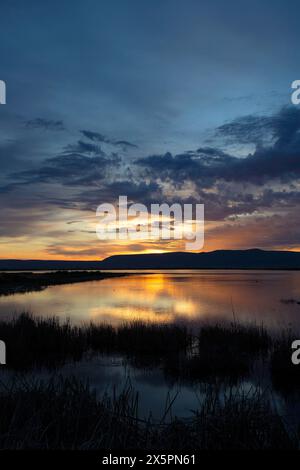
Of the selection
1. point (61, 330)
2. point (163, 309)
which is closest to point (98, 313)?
point (163, 309)

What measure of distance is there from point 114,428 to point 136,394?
1889 mm

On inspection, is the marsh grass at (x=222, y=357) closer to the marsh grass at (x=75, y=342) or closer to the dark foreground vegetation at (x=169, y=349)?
the dark foreground vegetation at (x=169, y=349)

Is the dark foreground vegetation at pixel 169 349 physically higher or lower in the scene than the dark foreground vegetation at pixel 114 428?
lower

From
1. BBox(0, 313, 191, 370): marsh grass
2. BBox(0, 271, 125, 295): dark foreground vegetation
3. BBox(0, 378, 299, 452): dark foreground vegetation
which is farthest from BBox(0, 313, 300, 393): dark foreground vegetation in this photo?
BBox(0, 271, 125, 295): dark foreground vegetation

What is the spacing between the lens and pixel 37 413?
698 centimetres

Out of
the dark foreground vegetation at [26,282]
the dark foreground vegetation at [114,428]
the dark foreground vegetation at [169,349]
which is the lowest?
the dark foreground vegetation at [26,282]

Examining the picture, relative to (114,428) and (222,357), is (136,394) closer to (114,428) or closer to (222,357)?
(114,428)

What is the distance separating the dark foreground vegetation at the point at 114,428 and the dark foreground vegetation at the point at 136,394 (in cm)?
2

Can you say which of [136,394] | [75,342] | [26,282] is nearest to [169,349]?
[75,342]

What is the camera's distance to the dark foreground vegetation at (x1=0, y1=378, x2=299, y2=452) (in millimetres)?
6340

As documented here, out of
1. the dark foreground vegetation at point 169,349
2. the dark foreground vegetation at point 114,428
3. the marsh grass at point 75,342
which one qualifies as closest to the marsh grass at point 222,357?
the dark foreground vegetation at point 169,349

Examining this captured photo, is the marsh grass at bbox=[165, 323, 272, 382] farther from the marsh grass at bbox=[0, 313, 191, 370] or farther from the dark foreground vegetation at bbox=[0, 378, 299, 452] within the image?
the dark foreground vegetation at bbox=[0, 378, 299, 452]

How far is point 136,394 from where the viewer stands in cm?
866

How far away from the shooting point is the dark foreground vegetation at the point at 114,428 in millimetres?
6340
